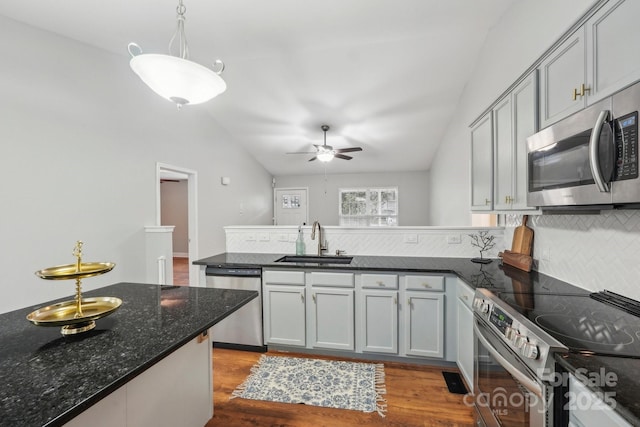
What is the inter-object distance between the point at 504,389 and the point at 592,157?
1091 millimetres

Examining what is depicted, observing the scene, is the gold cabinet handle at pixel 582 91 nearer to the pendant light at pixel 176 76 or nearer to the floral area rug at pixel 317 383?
the pendant light at pixel 176 76

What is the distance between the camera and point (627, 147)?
97cm

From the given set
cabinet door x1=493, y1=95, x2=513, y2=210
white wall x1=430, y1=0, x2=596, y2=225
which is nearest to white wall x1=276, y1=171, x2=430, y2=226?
white wall x1=430, y1=0, x2=596, y2=225

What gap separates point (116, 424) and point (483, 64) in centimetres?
392

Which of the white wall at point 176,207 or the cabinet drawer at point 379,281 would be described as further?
the white wall at point 176,207

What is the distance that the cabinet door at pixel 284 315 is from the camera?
8.45 ft

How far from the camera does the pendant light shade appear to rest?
1.17 metres

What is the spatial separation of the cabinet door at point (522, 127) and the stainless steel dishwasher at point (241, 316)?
219cm

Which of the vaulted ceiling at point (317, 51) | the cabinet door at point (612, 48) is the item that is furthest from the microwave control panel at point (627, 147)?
the vaulted ceiling at point (317, 51)

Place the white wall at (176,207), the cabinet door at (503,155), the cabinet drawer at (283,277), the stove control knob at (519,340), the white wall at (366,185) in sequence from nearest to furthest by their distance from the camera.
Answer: the stove control knob at (519,340)
the cabinet door at (503,155)
the cabinet drawer at (283,277)
the white wall at (366,185)
the white wall at (176,207)

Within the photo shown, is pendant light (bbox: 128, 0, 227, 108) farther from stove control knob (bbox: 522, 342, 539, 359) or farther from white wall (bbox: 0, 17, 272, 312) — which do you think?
stove control knob (bbox: 522, 342, 539, 359)

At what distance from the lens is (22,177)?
6.87ft

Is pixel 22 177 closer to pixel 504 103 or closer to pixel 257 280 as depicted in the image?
pixel 257 280

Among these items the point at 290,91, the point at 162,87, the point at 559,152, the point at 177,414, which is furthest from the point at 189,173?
the point at 559,152
